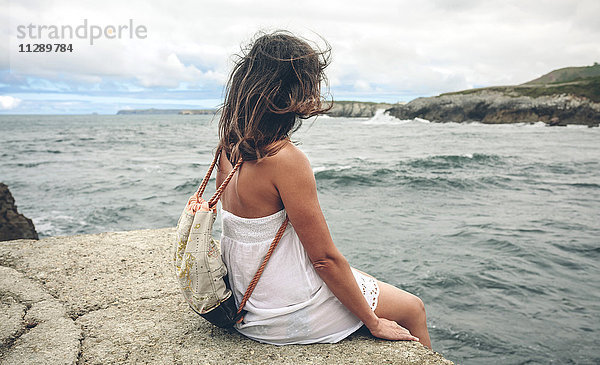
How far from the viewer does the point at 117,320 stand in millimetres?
2531

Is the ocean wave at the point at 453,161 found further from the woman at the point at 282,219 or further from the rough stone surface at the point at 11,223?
the woman at the point at 282,219

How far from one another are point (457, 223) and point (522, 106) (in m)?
47.0

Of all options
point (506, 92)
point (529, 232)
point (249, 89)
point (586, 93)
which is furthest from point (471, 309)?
point (506, 92)

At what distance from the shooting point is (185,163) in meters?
17.6

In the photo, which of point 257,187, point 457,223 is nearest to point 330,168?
point 457,223

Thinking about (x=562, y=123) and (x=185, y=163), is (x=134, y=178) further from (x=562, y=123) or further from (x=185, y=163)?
(x=562, y=123)

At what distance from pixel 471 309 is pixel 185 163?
14819 mm

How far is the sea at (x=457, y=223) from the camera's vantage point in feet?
13.7

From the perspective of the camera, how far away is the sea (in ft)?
13.7

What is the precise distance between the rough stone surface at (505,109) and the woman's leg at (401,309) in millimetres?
46852

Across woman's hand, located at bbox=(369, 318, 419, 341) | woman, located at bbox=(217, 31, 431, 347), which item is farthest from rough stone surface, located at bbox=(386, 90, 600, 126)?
woman, located at bbox=(217, 31, 431, 347)

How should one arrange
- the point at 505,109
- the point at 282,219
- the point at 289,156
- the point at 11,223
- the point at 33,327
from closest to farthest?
the point at 289,156
the point at 282,219
the point at 33,327
the point at 11,223
the point at 505,109

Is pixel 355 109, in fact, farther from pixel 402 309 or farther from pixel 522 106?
pixel 402 309

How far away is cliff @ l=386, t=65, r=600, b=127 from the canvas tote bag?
1842 inches
